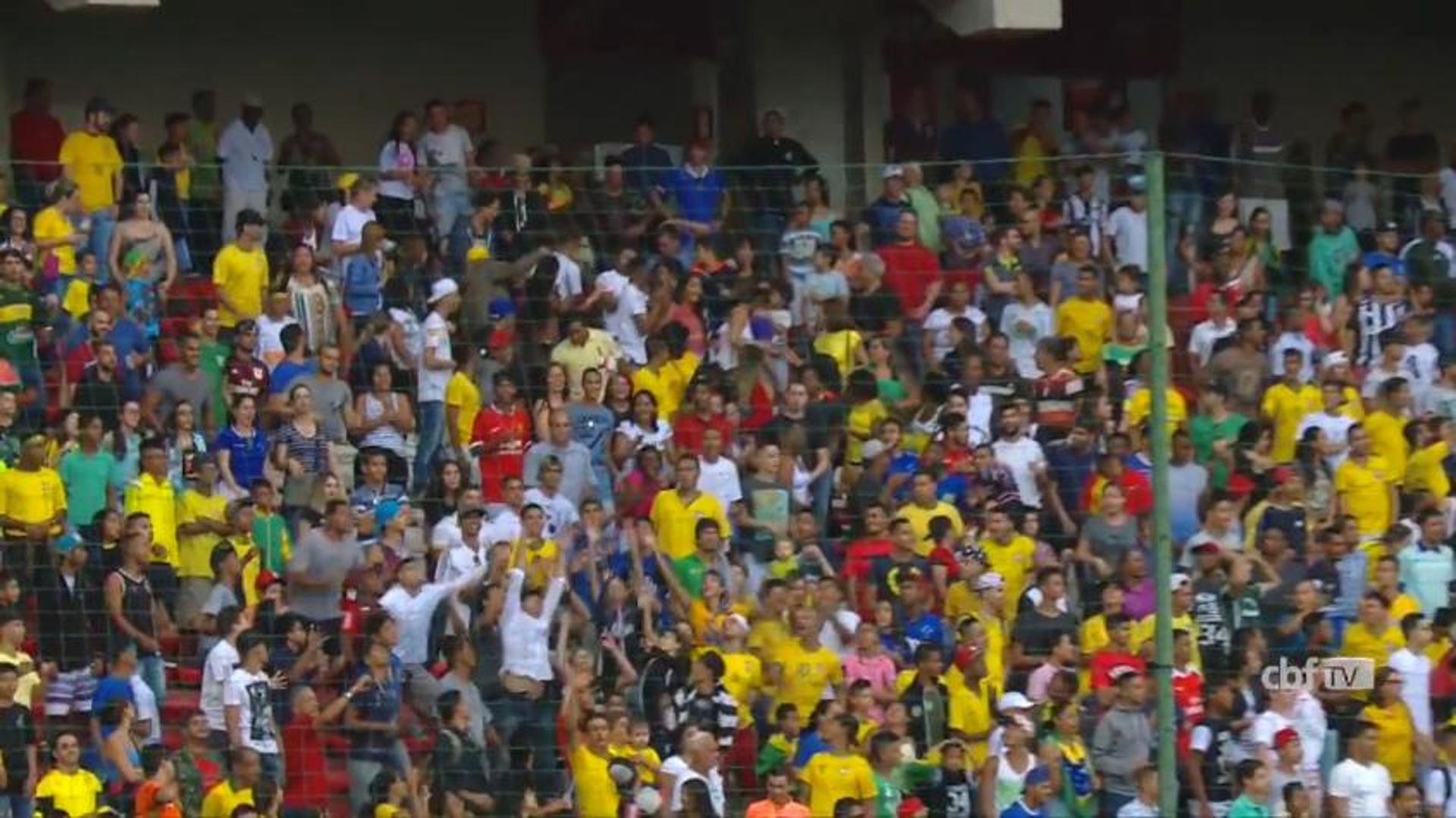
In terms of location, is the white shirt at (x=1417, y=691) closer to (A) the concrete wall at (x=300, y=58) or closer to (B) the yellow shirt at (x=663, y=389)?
(B) the yellow shirt at (x=663, y=389)

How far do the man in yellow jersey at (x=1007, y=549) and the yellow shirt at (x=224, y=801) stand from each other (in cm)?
322

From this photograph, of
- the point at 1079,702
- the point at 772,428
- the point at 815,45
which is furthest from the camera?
the point at 815,45

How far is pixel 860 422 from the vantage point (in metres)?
15.6

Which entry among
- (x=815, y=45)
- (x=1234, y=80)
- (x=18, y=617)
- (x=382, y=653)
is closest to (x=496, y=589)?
(x=382, y=653)

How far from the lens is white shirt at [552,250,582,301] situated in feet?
51.8

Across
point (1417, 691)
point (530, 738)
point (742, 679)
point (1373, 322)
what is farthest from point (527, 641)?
point (1373, 322)

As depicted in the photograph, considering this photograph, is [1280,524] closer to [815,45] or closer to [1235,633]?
[1235,633]

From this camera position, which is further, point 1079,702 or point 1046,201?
point 1046,201

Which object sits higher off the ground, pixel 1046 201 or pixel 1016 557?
pixel 1046 201

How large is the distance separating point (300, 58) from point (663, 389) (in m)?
6.96

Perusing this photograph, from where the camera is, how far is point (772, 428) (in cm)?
1552

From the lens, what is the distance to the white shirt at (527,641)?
1443 cm

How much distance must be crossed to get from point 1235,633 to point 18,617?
15.8 feet

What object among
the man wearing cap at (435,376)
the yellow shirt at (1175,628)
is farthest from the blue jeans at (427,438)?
the yellow shirt at (1175,628)
